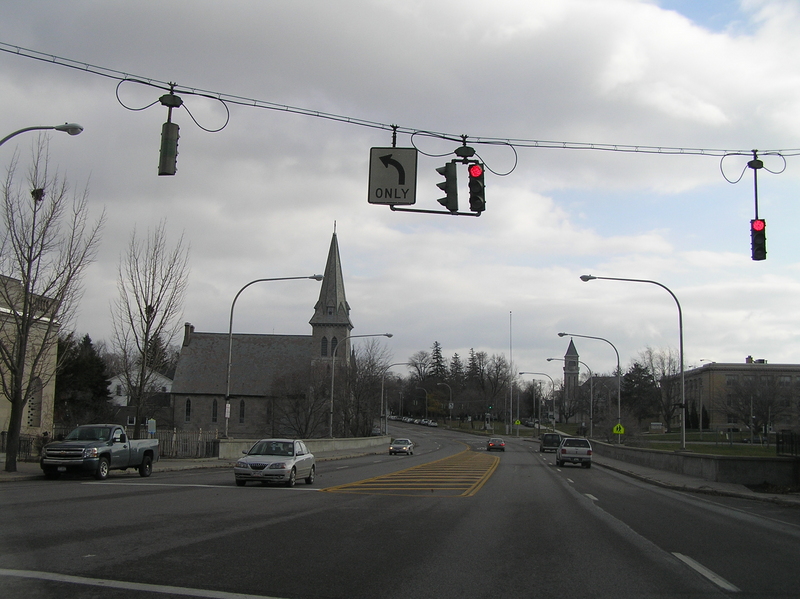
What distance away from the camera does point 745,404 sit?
8650 centimetres

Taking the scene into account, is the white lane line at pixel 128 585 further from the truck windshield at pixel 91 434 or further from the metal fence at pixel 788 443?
the metal fence at pixel 788 443

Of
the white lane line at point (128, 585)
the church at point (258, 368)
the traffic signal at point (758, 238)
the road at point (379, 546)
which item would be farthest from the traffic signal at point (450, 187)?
the church at point (258, 368)

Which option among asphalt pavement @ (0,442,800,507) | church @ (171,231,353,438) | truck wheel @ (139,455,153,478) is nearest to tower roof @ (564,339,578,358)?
church @ (171,231,353,438)

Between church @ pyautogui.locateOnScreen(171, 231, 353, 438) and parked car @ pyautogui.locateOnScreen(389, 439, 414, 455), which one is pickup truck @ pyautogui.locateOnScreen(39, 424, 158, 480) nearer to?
parked car @ pyautogui.locateOnScreen(389, 439, 414, 455)

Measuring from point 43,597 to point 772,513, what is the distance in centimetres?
1599

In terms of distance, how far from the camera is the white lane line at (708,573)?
26.2 feet

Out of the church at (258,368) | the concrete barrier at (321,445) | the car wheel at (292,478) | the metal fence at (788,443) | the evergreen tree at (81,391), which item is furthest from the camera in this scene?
the church at (258,368)

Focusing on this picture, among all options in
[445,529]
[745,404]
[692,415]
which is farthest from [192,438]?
[692,415]

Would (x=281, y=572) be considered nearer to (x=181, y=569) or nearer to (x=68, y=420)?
(x=181, y=569)

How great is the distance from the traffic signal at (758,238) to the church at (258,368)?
67.2 m

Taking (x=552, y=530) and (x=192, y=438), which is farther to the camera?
(x=192, y=438)

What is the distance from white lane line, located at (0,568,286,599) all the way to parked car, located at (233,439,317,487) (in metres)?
12.7

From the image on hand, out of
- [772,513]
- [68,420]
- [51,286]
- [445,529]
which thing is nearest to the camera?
[445,529]

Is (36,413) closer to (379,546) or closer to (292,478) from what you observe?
(292,478)
